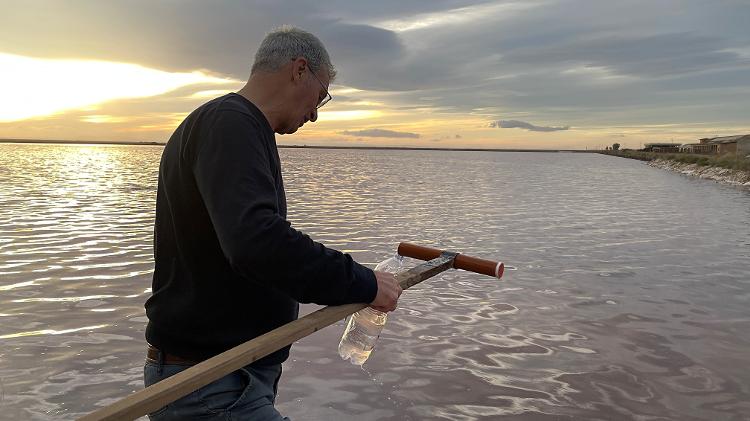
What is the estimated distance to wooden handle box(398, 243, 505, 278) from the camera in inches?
127

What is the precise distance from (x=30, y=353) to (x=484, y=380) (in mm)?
4913

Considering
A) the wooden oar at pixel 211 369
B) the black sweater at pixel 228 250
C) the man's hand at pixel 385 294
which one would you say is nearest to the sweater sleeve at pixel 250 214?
the black sweater at pixel 228 250

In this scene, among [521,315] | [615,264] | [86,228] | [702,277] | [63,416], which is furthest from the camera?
[86,228]

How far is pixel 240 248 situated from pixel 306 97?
0.87m

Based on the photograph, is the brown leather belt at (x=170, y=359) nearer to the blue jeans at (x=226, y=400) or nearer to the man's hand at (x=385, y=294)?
the blue jeans at (x=226, y=400)

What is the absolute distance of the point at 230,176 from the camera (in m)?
2.09

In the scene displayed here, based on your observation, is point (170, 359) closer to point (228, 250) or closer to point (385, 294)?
point (228, 250)

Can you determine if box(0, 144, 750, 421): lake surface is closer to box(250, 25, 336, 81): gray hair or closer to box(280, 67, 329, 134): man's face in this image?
box(280, 67, 329, 134): man's face

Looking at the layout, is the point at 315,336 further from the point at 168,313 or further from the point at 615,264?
the point at 615,264

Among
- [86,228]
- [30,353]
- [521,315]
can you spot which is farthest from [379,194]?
[30,353]

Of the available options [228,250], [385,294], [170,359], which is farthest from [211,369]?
[385,294]

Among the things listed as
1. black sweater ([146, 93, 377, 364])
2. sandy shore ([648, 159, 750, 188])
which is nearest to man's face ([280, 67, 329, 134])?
black sweater ([146, 93, 377, 364])

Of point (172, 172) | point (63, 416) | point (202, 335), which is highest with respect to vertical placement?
point (172, 172)

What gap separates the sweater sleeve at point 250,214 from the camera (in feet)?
6.85
